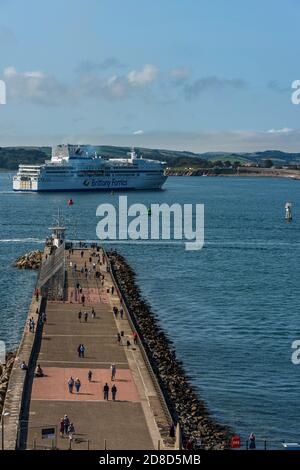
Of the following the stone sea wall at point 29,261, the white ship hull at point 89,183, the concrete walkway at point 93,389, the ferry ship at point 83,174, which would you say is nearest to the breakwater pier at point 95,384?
the concrete walkway at point 93,389

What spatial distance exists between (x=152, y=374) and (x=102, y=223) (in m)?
60.6

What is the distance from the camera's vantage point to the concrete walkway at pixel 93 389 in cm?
2069

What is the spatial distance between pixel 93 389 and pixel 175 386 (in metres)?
3.41

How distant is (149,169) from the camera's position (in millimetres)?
138875

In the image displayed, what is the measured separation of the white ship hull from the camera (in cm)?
12875

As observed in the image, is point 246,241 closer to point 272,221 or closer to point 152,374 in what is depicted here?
point 272,221

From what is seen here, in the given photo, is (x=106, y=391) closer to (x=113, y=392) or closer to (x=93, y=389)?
(x=113, y=392)

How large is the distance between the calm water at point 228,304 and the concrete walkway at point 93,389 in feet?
6.98

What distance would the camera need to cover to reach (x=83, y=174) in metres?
133

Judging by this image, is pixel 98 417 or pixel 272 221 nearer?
pixel 98 417

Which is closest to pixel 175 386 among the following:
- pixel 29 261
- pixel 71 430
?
pixel 71 430

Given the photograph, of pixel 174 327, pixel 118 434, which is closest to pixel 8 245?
pixel 174 327

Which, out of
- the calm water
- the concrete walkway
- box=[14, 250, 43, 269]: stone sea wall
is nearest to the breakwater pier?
the concrete walkway

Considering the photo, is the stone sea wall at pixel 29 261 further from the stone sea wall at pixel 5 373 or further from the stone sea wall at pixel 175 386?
the stone sea wall at pixel 5 373
